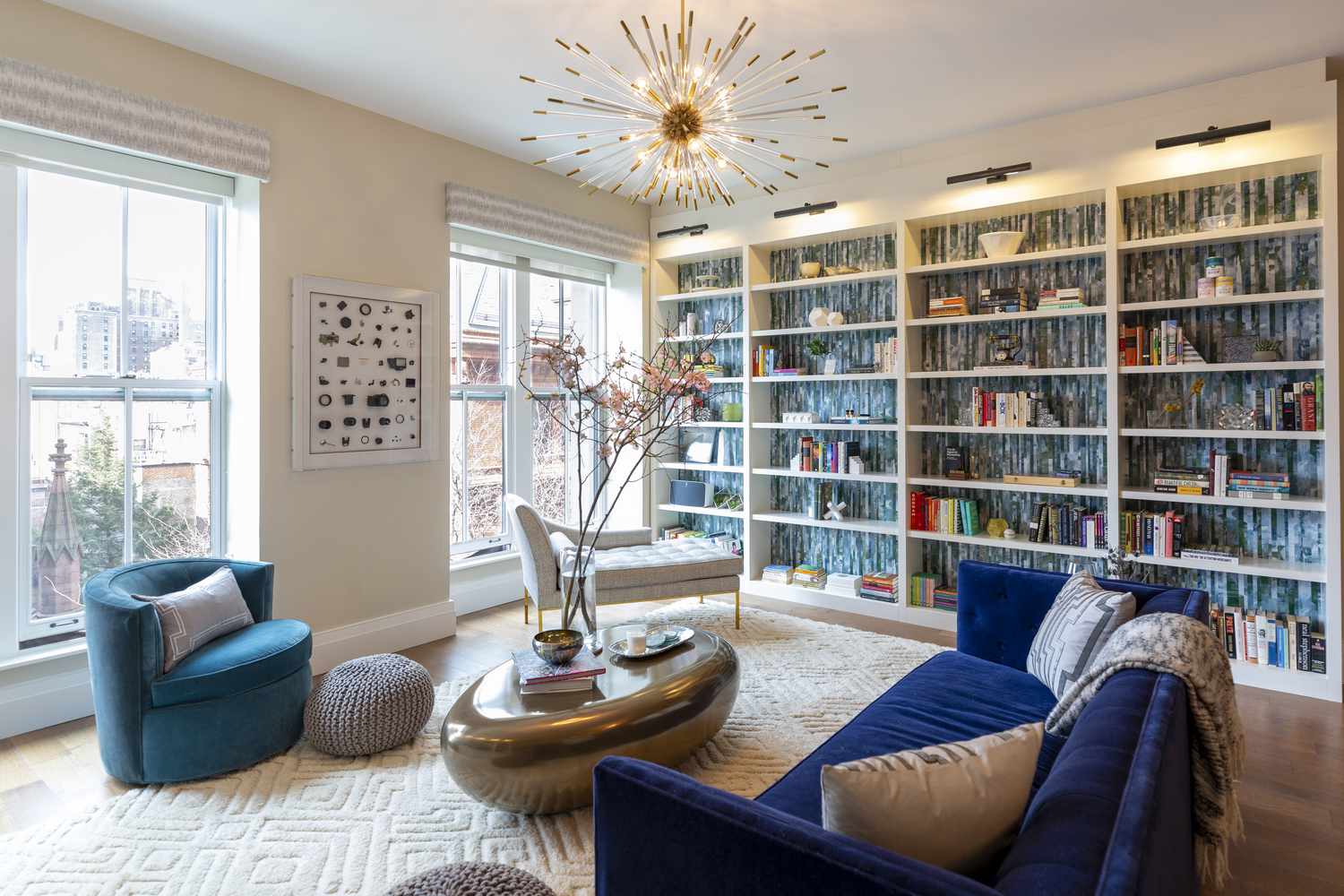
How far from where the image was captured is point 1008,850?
1.34 meters

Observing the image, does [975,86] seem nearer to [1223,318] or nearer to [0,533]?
[1223,318]

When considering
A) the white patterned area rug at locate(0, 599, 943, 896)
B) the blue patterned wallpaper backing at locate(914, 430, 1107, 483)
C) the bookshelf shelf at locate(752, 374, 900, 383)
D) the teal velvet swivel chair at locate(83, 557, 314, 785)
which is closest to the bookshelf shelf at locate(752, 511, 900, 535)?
the blue patterned wallpaper backing at locate(914, 430, 1107, 483)

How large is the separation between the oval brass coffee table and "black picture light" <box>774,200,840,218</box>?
3.43 metres

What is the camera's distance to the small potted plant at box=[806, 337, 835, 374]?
17.1 feet

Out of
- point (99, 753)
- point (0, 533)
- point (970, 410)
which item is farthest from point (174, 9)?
point (970, 410)

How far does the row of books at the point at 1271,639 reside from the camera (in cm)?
352

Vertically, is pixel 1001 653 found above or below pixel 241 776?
above

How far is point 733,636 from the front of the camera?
4293 mm

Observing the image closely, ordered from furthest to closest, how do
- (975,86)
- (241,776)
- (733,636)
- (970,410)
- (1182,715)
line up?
(970,410), (733,636), (975,86), (241,776), (1182,715)

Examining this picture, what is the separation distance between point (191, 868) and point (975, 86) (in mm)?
4509

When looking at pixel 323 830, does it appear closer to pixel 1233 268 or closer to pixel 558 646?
pixel 558 646

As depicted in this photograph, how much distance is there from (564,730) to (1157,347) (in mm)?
3602

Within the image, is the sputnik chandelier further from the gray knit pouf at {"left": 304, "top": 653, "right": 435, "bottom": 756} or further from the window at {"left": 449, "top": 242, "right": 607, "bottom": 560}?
the gray knit pouf at {"left": 304, "top": 653, "right": 435, "bottom": 756}

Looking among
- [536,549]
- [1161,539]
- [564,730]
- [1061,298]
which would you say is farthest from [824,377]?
[564,730]
